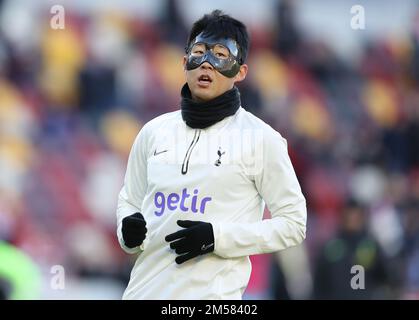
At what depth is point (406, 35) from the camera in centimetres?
1386

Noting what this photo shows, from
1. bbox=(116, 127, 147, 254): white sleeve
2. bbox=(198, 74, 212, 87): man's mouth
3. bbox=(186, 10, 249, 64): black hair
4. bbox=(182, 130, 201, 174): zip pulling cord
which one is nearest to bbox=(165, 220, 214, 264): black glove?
bbox=(182, 130, 201, 174): zip pulling cord

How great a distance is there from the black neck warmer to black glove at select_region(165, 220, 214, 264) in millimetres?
449

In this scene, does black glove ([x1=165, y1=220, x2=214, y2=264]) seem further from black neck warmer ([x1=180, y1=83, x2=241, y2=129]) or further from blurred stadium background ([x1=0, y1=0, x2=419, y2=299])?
blurred stadium background ([x1=0, y1=0, x2=419, y2=299])

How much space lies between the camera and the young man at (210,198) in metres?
4.25

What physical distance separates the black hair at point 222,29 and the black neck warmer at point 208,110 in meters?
0.24

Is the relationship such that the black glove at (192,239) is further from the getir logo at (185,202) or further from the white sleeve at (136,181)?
the white sleeve at (136,181)

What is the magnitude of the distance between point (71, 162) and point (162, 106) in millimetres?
1399

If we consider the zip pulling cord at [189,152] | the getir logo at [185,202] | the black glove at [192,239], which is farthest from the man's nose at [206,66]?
the black glove at [192,239]

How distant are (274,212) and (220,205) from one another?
0.23m

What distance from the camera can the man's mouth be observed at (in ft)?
14.6

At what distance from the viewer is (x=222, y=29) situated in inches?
181

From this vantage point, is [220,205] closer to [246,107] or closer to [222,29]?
[222,29]

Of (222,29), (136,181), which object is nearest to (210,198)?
(136,181)
